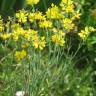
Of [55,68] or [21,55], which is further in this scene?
[55,68]

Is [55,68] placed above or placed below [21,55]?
below

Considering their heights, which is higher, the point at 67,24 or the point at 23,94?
the point at 67,24

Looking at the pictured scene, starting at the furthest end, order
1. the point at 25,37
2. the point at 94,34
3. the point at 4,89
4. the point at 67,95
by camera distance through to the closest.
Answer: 1. the point at 94,34
2. the point at 67,95
3. the point at 4,89
4. the point at 25,37

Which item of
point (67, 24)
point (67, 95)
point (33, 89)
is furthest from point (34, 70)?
point (67, 95)

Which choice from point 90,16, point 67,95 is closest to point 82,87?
point 67,95

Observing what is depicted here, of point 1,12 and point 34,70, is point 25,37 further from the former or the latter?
point 1,12

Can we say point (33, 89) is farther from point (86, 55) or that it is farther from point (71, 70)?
point (86, 55)

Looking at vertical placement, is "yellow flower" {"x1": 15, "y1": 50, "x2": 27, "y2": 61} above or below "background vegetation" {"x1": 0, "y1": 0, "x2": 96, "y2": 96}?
above

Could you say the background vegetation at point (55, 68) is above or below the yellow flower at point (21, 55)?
below

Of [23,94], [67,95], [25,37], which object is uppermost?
[25,37]

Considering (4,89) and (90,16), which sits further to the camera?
(90,16)

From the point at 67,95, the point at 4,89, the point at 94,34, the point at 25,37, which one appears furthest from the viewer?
the point at 94,34
